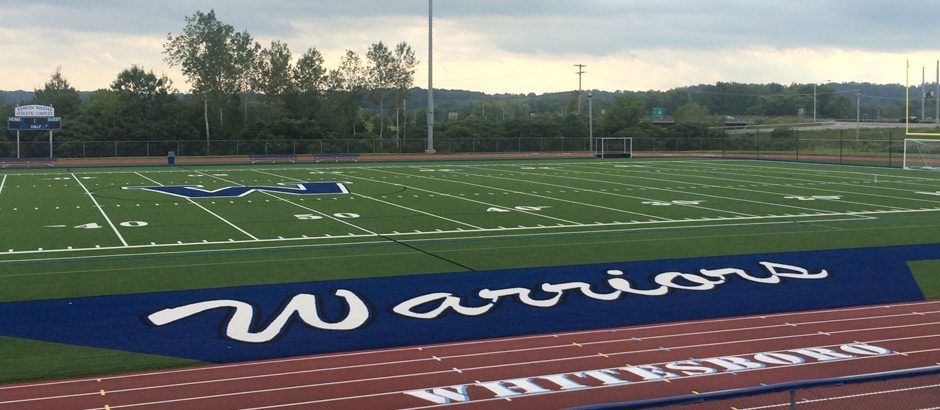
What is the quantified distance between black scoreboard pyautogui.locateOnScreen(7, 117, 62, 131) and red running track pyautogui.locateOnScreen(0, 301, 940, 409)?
2318 inches

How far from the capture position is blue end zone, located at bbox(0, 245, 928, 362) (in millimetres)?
12062

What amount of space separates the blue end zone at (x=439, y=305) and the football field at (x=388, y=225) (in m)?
0.71

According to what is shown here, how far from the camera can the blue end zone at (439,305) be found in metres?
12.1

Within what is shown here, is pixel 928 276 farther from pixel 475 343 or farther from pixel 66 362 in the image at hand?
pixel 66 362

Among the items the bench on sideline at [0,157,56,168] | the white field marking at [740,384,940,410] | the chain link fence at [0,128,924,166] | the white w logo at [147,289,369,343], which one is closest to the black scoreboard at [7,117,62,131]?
the chain link fence at [0,128,924,166]

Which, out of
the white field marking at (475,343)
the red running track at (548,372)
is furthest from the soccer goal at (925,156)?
the red running track at (548,372)

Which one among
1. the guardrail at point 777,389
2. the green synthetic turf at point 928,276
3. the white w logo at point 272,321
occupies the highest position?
the guardrail at point 777,389

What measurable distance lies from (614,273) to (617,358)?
18.8 ft

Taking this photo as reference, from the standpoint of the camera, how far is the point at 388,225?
966 inches

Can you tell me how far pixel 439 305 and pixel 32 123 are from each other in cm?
5712

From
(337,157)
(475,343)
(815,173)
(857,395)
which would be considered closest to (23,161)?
(337,157)

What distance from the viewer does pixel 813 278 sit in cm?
1628

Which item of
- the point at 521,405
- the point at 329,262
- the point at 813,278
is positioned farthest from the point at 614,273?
the point at 521,405

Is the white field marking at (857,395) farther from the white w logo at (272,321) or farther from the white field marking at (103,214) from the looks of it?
the white field marking at (103,214)
